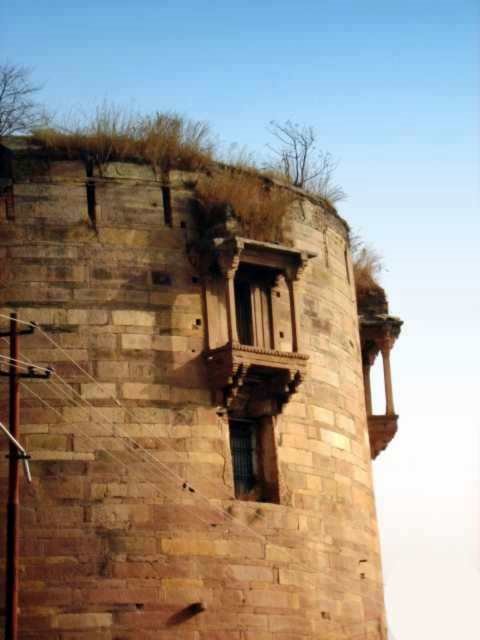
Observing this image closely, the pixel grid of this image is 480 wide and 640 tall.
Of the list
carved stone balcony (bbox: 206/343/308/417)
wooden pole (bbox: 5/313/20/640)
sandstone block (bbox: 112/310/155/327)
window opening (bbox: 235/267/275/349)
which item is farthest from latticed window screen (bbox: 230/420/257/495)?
wooden pole (bbox: 5/313/20/640)

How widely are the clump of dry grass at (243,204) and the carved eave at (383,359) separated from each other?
10.8ft

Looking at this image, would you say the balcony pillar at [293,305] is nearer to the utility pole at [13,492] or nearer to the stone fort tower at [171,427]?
the stone fort tower at [171,427]

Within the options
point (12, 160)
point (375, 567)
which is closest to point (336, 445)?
point (375, 567)

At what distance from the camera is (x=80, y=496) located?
73.7 feet

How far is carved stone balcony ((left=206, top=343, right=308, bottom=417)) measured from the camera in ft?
76.8

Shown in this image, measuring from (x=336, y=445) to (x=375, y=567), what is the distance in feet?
6.09

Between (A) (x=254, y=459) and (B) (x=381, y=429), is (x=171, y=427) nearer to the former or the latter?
(A) (x=254, y=459)

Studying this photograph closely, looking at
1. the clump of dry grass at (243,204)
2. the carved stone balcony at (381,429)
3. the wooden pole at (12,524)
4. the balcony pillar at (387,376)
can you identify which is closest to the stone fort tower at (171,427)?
the clump of dry grass at (243,204)

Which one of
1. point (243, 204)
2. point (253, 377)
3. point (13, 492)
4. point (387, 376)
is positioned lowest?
point (13, 492)

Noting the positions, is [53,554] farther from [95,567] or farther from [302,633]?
[302,633]

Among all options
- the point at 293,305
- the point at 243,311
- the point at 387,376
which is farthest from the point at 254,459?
the point at 387,376

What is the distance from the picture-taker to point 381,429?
27375 millimetres

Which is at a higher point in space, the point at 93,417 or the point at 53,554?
the point at 93,417

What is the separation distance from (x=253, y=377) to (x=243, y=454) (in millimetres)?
1026
